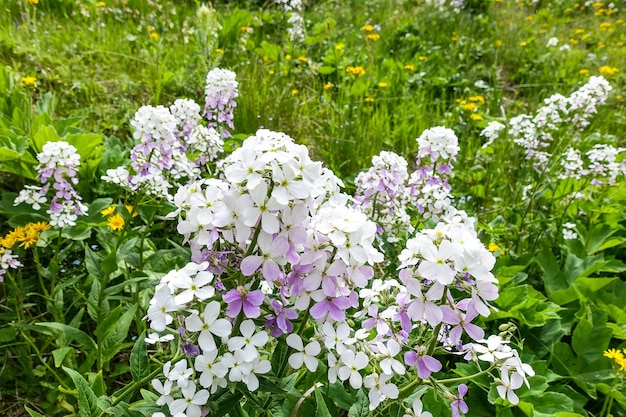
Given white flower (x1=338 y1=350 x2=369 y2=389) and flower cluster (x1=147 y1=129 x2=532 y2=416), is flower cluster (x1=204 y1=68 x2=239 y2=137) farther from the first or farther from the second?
white flower (x1=338 y1=350 x2=369 y2=389)

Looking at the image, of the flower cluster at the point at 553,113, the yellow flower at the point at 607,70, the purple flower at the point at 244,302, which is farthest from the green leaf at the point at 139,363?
the yellow flower at the point at 607,70

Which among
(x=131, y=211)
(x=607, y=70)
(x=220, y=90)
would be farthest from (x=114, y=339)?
(x=607, y=70)

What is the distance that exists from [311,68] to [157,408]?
3716 mm

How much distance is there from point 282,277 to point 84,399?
0.55 meters

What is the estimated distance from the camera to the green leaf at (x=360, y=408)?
1.20 m

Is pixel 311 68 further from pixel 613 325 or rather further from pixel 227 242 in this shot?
pixel 227 242

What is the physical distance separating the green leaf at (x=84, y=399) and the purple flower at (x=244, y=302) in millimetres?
442

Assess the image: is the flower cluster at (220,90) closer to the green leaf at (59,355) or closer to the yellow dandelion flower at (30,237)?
the yellow dandelion flower at (30,237)

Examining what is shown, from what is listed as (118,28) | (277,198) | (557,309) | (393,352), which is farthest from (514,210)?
(118,28)

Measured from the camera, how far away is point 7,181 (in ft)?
8.40

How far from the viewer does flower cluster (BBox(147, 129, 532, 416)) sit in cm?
97

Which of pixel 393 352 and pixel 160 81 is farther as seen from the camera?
pixel 160 81

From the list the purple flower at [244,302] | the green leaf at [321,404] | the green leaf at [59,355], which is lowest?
the green leaf at [59,355]

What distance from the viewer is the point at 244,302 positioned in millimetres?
1011
